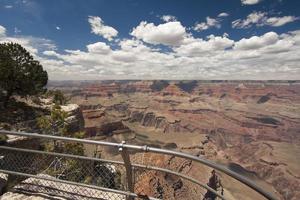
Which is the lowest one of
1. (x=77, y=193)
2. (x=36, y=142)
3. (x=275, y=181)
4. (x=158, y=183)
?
(x=275, y=181)

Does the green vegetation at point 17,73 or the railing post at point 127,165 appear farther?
the green vegetation at point 17,73

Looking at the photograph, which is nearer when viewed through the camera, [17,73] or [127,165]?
[127,165]

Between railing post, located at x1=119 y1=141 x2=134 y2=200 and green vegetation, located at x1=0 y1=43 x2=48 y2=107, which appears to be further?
green vegetation, located at x1=0 y1=43 x2=48 y2=107

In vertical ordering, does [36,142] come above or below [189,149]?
above

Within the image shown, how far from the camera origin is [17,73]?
30.4 m

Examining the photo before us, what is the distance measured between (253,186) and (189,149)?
5076 inches

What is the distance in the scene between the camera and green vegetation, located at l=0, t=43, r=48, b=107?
97.5ft

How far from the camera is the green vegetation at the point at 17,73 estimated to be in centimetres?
2972

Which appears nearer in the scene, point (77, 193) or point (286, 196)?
point (77, 193)

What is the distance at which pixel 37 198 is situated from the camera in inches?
230

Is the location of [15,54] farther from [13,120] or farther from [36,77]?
[13,120]

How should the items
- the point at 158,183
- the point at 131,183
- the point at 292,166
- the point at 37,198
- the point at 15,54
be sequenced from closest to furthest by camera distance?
the point at 131,183 < the point at 37,198 < the point at 15,54 < the point at 158,183 < the point at 292,166

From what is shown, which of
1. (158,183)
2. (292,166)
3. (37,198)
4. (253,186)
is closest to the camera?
(253,186)

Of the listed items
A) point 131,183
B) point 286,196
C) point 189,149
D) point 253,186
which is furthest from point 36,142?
point 286,196
